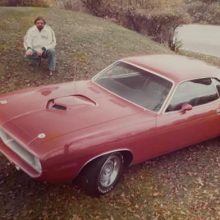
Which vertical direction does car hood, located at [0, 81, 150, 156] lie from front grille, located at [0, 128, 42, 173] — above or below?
above

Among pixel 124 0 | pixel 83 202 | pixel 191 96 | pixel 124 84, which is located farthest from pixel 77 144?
pixel 124 0

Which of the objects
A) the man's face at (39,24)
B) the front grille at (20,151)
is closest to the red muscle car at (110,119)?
the front grille at (20,151)

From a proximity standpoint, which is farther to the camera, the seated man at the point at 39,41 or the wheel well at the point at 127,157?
the seated man at the point at 39,41

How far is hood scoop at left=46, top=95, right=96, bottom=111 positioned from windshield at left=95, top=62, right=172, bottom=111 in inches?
27.4

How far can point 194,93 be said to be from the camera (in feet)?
23.4

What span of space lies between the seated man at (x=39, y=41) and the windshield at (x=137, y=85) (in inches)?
102

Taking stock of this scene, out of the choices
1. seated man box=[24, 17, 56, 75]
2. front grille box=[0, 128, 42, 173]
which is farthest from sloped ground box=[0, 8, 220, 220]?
front grille box=[0, 128, 42, 173]

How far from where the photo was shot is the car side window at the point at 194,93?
6781mm

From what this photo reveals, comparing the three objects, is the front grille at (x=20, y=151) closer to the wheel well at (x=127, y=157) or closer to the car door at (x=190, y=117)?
the wheel well at (x=127, y=157)

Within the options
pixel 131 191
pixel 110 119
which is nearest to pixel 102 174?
pixel 131 191

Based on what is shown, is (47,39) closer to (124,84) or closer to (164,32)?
(124,84)

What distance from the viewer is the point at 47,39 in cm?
970

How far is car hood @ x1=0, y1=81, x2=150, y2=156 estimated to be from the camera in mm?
5551

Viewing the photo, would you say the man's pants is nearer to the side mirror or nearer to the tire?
the side mirror
